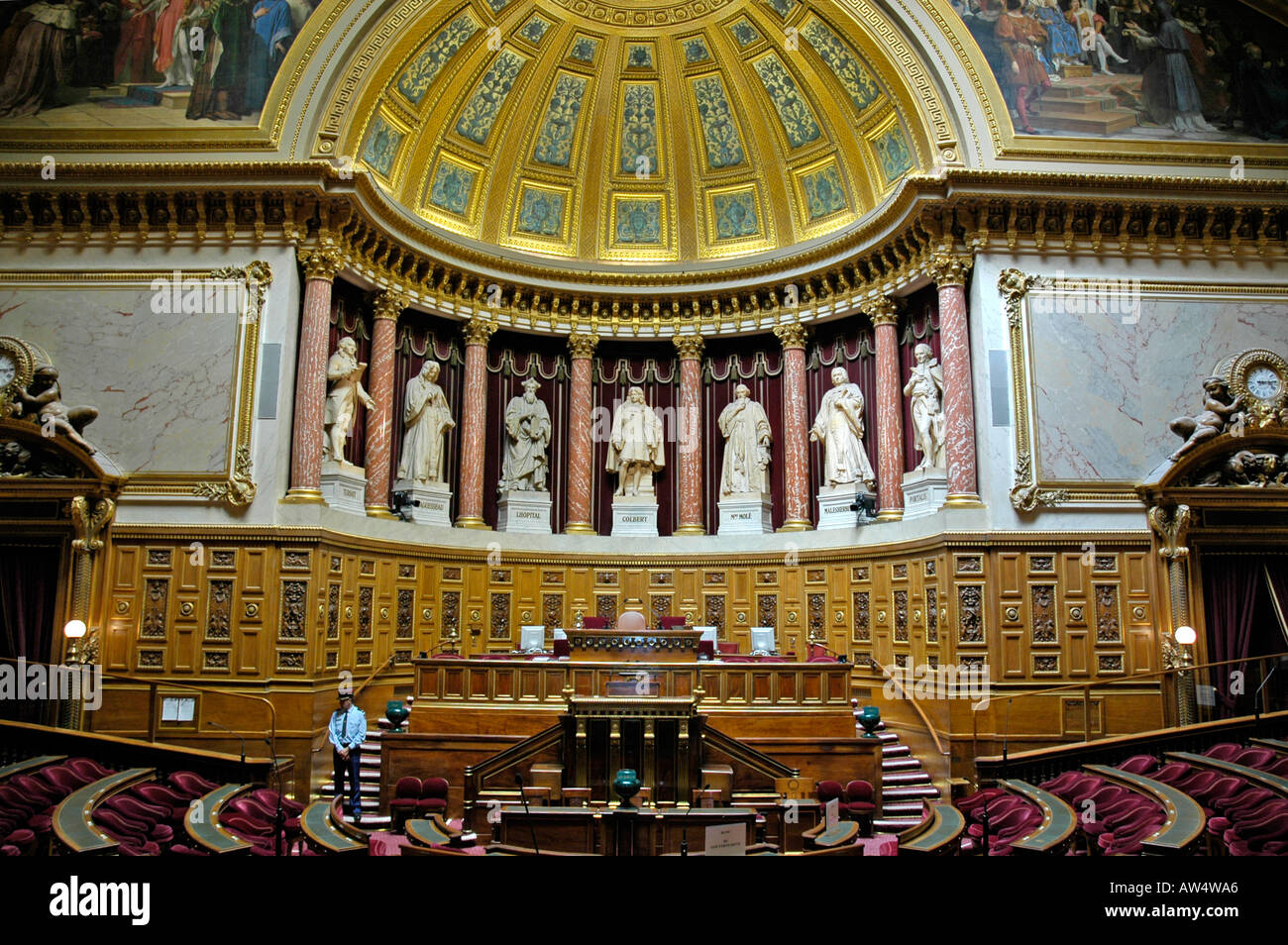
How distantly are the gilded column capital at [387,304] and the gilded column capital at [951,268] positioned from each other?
11.2 meters

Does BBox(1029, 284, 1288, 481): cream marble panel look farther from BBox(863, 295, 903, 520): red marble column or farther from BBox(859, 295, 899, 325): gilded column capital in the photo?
BBox(863, 295, 903, 520): red marble column

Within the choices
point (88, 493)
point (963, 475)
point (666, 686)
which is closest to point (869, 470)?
point (963, 475)

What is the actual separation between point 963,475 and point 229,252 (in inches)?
568

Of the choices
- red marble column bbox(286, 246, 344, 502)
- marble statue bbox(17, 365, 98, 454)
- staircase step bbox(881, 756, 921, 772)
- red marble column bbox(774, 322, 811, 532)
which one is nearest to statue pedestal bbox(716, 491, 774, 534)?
red marble column bbox(774, 322, 811, 532)

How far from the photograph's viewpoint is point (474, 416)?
71.3ft

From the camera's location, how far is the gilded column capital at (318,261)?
1803cm

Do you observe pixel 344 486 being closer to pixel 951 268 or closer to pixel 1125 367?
pixel 951 268

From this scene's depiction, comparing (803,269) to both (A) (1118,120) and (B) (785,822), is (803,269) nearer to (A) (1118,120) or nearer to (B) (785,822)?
(A) (1118,120)

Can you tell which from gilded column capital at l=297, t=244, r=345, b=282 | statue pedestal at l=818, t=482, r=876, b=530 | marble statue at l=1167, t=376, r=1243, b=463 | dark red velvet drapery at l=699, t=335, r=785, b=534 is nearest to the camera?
marble statue at l=1167, t=376, r=1243, b=463

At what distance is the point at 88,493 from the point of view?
16.5 meters

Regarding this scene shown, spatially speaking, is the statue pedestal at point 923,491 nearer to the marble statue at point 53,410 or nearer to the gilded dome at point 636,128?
the gilded dome at point 636,128

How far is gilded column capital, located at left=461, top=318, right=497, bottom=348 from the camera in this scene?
21.8 m
